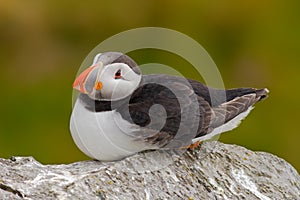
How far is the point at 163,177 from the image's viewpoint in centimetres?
665

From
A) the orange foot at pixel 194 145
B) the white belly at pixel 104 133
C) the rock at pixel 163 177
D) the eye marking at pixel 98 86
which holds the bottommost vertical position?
the rock at pixel 163 177

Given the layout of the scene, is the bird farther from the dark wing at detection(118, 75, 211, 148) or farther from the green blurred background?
the green blurred background

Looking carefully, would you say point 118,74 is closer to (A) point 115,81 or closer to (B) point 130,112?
(A) point 115,81

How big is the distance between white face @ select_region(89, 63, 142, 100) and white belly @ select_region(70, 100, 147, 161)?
0.13m

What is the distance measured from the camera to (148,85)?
7.06 meters

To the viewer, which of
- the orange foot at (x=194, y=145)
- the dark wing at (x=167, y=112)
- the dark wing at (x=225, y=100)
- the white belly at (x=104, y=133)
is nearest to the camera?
the white belly at (x=104, y=133)

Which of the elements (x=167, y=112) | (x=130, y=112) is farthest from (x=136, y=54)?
(x=130, y=112)

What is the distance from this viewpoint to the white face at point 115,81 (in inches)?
267

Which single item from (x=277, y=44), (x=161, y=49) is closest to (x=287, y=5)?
(x=277, y=44)

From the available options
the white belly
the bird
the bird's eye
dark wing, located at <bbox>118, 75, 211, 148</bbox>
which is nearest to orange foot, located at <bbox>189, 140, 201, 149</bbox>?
the bird

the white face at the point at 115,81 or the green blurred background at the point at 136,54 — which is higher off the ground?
the white face at the point at 115,81

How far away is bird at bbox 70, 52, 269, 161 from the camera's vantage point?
6.74 meters

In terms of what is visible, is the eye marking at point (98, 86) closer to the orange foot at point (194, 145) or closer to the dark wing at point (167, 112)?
the dark wing at point (167, 112)

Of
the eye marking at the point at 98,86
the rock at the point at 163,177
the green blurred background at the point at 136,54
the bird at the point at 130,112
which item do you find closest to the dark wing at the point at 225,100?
the bird at the point at 130,112
